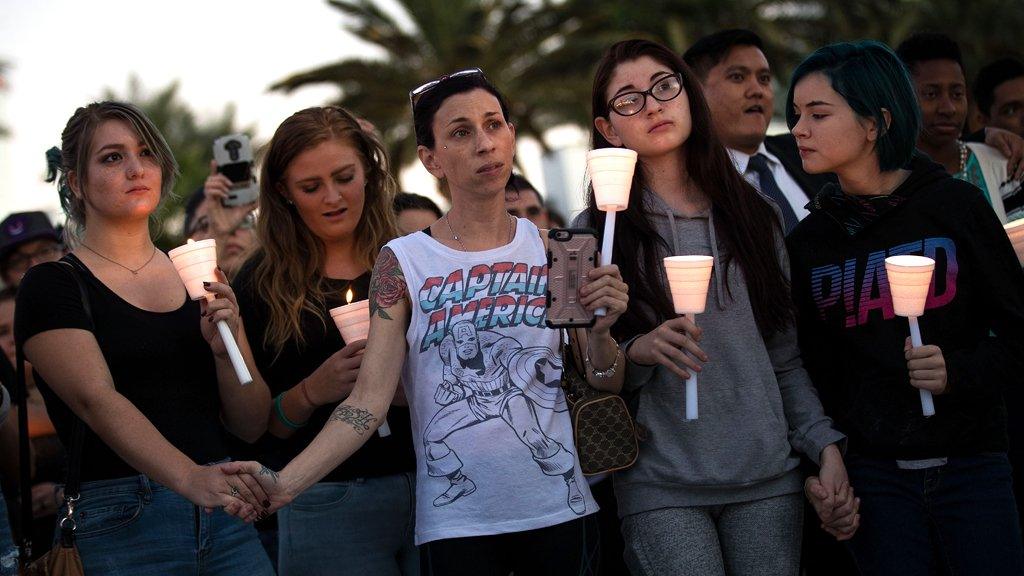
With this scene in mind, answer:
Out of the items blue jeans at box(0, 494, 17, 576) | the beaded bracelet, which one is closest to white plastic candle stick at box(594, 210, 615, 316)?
the beaded bracelet

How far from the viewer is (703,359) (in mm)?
3820

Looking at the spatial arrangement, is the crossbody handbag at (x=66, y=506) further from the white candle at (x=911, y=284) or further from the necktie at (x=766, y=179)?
the necktie at (x=766, y=179)

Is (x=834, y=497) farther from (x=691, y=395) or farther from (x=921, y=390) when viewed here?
(x=691, y=395)

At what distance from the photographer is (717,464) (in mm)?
3984

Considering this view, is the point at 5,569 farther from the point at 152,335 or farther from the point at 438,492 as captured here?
the point at 438,492

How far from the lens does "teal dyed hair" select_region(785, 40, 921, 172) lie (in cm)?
432

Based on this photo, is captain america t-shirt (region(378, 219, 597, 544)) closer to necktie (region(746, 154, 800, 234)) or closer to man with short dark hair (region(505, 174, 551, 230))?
necktie (region(746, 154, 800, 234))

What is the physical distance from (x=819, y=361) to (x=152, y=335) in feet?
8.35

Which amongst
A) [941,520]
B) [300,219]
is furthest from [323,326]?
[941,520]

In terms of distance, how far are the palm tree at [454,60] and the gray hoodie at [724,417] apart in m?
18.1

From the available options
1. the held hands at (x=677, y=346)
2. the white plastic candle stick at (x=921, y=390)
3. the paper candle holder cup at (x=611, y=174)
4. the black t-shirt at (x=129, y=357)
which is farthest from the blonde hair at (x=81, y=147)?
the white plastic candle stick at (x=921, y=390)

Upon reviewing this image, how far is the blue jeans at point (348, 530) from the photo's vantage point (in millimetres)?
4488

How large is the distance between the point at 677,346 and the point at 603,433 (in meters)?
0.41

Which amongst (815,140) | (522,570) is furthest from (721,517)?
(815,140)
